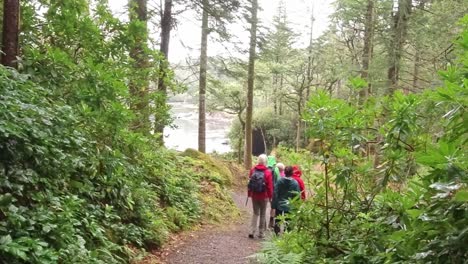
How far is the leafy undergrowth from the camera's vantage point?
3.25 metres

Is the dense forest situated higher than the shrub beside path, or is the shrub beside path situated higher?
the dense forest

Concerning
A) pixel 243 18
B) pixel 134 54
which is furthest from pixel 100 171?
pixel 243 18

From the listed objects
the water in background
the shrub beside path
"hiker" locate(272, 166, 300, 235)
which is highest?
"hiker" locate(272, 166, 300, 235)

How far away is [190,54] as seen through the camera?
13141 mm

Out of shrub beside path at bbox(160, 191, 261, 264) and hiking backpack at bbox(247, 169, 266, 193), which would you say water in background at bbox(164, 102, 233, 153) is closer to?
shrub beside path at bbox(160, 191, 261, 264)

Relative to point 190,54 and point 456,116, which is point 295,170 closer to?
point 456,116

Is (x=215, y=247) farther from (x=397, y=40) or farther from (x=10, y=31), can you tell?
(x=397, y=40)

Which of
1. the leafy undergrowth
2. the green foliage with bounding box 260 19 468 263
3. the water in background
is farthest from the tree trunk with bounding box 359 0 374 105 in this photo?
the water in background

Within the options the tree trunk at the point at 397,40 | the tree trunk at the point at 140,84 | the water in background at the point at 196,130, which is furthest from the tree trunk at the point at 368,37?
the water in background at the point at 196,130

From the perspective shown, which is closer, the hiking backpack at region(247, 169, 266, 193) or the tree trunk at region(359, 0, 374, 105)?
the hiking backpack at region(247, 169, 266, 193)

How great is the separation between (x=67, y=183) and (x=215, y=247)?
11.4ft

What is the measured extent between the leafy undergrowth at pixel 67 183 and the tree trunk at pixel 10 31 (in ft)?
1.92

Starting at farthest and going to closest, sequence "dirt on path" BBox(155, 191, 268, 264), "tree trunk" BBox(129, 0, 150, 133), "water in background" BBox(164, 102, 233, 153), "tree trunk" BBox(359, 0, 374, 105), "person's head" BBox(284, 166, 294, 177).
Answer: "water in background" BBox(164, 102, 233, 153) → "tree trunk" BBox(359, 0, 374, 105) → "person's head" BBox(284, 166, 294, 177) → "tree trunk" BBox(129, 0, 150, 133) → "dirt on path" BBox(155, 191, 268, 264)

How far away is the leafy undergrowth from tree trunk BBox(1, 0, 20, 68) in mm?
584
